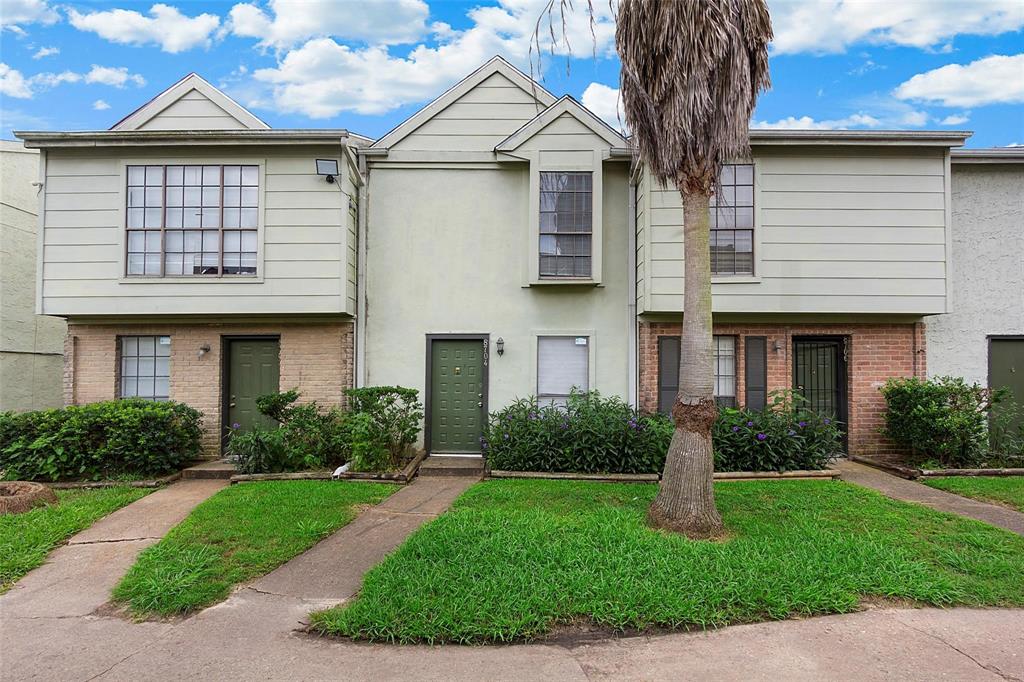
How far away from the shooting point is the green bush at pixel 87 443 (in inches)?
301

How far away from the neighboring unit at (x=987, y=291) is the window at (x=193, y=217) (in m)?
12.1

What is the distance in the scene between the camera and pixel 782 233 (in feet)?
29.1

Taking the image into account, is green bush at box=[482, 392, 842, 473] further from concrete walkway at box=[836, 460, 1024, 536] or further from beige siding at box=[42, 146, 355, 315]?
beige siding at box=[42, 146, 355, 315]

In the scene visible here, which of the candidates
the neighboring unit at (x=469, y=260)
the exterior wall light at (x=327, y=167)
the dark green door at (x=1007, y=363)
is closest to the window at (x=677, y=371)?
the neighboring unit at (x=469, y=260)

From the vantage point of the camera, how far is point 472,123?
31.4ft

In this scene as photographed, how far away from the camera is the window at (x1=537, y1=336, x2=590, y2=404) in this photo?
9500 millimetres

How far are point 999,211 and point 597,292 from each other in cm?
735

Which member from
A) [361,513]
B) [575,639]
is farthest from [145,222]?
[575,639]

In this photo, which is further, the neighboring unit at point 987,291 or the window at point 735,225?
the neighboring unit at point 987,291

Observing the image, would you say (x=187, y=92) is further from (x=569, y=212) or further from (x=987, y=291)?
(x=987, y=291)

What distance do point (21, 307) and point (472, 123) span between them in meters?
9.87

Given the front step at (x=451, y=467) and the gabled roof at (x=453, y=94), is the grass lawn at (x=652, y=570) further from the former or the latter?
the gabled roof at (x=453, y=94)

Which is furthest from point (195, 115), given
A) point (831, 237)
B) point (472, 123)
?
point (831, 237)

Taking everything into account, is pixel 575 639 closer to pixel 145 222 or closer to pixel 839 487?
pixel 839 487
